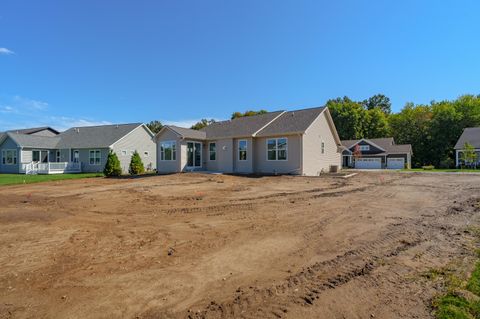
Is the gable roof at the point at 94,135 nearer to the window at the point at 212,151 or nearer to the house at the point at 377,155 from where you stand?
the window at the point at 212,151

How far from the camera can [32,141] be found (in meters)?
30.7

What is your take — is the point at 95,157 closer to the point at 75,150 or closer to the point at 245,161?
the point at 75,150

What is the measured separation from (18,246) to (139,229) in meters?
2.19

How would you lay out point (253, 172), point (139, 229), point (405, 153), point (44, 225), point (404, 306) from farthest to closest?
1. point (405, 153)
2. point (253, 172)
3. point (44, 225)
4. point (139, 229)
5. point (404, 306)

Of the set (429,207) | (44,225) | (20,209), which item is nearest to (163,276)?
(44,225)

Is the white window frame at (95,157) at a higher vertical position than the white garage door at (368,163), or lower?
higher

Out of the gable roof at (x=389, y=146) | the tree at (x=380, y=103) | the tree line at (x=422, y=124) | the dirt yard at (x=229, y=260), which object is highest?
the tree at (x=380, y=103)

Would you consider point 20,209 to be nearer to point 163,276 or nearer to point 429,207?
point 163,276

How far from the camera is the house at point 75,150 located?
95.3 feet

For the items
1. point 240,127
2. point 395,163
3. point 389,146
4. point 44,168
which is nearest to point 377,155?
point 395,163

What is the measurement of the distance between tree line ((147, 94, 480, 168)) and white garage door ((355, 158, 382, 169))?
29.3 feet

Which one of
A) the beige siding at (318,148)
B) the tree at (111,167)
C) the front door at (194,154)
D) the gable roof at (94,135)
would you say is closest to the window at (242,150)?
the front door at (194,154)

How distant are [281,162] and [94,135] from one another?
956 inches

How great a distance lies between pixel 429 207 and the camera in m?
8.80
